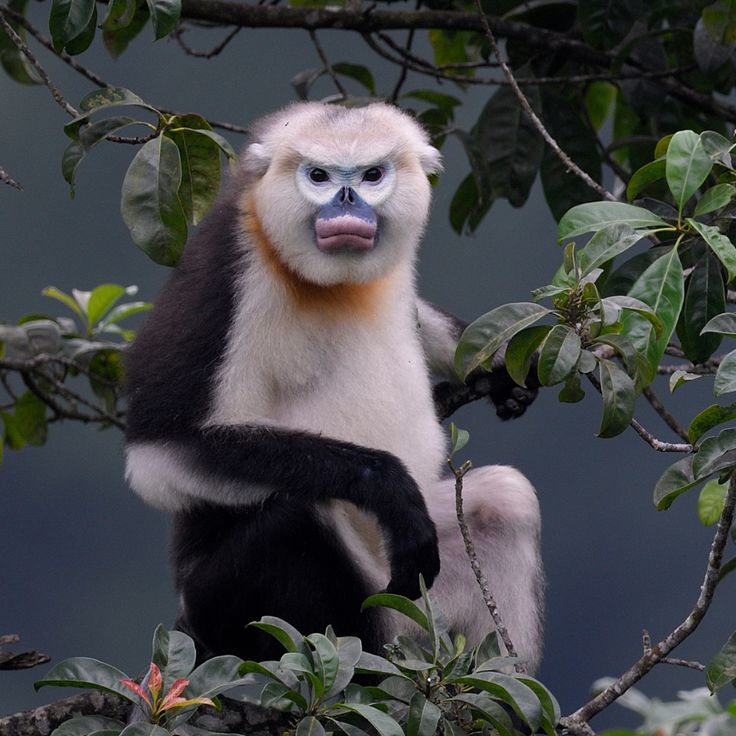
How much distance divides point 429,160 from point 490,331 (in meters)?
0.73

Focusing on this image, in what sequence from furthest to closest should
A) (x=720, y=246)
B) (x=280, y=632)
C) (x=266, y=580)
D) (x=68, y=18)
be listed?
(x=266, y=580) → (x=68, y=18) → (x=720, y=246) → (x=280, y=632)

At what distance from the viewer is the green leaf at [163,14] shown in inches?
98.2

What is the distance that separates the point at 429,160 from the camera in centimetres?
294

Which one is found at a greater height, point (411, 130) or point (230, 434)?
point (411, 130)

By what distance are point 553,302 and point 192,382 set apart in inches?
31.3

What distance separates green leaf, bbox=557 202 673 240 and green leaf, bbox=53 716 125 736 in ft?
3.66

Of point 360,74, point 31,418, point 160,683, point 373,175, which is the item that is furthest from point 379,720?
point 360,74

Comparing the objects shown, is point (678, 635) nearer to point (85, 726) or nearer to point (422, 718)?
point (422, 718)

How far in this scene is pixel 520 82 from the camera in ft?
12.3

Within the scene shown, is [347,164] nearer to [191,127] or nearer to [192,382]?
[191,127]

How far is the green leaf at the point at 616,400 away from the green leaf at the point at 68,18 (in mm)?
1178

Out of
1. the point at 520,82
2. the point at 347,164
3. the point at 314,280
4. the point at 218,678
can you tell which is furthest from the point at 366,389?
the point at 520,82

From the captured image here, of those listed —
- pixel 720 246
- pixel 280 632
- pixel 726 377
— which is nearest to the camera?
pixel 280 632

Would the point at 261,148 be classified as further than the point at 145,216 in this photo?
Yes
